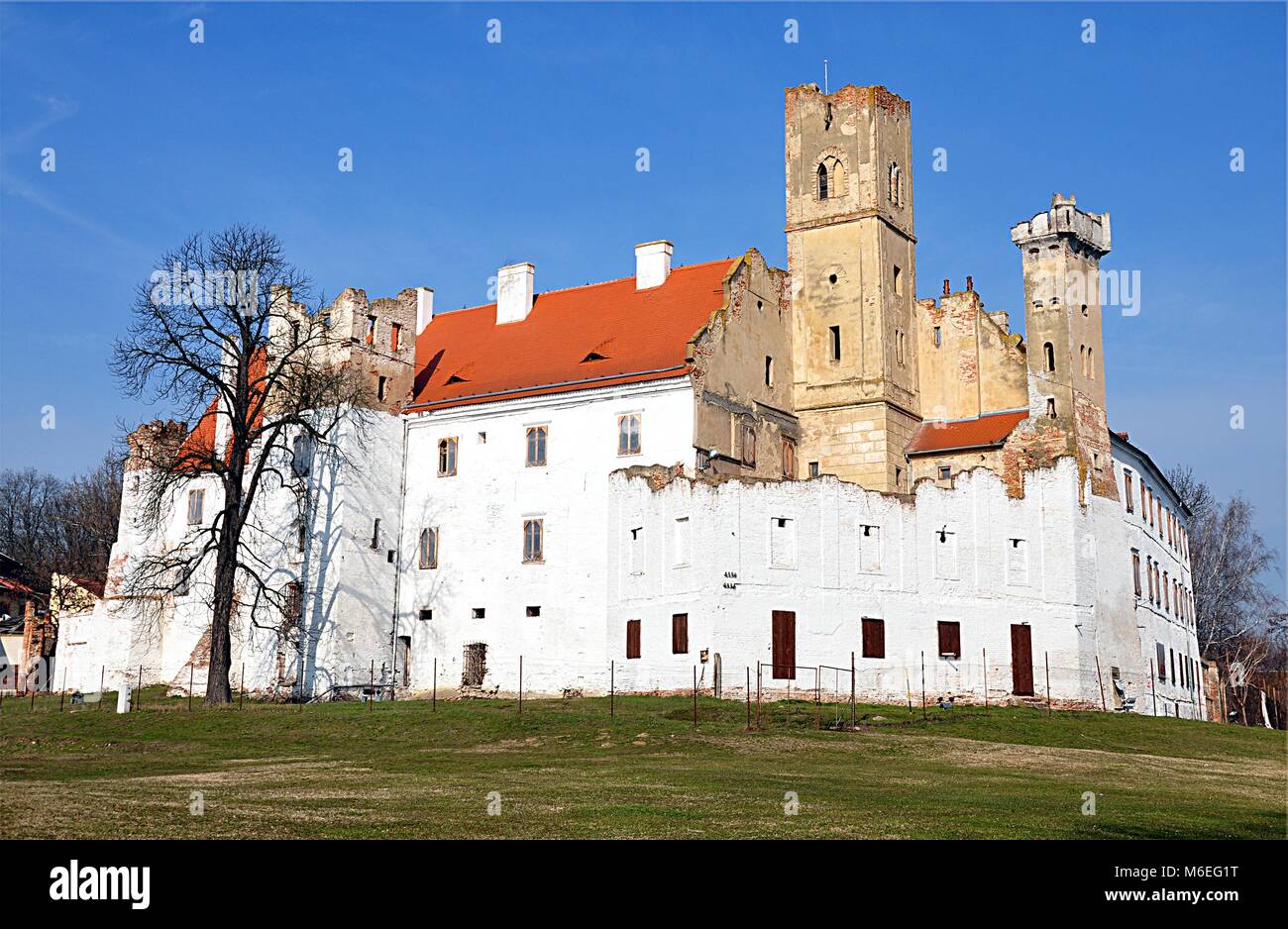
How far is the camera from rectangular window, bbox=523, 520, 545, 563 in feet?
170

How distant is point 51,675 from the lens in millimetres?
68188

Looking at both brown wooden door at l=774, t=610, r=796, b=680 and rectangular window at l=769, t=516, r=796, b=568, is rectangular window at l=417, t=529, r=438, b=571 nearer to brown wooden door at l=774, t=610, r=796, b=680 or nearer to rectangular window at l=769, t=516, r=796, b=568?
rectangular window at l=769, t=516, r=796, b=568

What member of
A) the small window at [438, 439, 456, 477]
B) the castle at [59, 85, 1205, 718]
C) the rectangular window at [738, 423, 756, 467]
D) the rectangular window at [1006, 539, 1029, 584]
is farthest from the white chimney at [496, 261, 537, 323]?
the rectangular window at [1006, 539, 1029, 584]

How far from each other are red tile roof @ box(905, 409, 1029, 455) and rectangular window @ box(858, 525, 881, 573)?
22.9 ft

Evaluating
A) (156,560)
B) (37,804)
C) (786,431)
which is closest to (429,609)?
(156,560)

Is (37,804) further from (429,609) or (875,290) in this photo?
(875,290)

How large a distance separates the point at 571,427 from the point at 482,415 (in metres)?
4.45

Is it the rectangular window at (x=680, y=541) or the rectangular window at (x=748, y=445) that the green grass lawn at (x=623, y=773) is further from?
the rectangular window at (x=748, y=445)

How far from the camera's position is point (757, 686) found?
43344 mm

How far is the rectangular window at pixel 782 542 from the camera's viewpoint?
45625mm

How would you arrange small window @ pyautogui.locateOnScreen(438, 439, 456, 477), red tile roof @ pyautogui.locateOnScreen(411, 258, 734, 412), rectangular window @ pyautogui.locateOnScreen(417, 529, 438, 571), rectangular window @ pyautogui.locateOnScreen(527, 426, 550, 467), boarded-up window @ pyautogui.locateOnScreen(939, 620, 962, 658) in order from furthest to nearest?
small window @ pyautogui.locateOnScreen(438, 439, 456, 477), rectangular window @ pyautogui.locateOnScreen(417, 529, 438, 571), rectangular window @ pyautogui.locateOnScreen(527, 426, 550, 467), red tile roof @ pyautogui.locateOnScreen(411, 258, 734, 412), boarded-up window @ pyautogui.locateOnScreen(939, 620, 962, 658)

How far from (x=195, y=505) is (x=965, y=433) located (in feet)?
106

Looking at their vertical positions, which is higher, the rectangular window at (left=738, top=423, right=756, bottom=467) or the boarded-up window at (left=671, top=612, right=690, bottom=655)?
the rectangular window at (left=738, top=423, right=756, bottom=467)
